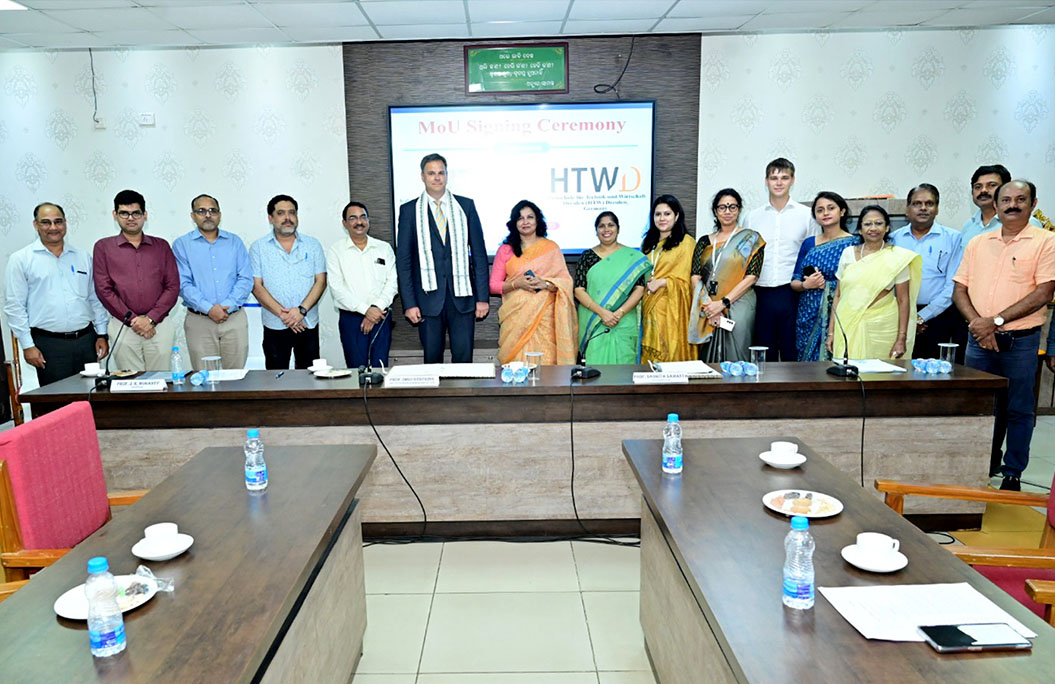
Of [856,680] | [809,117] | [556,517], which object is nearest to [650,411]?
[556,517]

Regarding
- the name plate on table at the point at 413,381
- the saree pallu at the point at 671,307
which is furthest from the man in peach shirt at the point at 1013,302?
the name plate on table at the point at 413,381

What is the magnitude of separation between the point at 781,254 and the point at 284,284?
3.08 m

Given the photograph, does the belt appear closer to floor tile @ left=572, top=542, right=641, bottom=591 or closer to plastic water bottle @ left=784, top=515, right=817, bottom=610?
floor tile @ left=572, top=542, right=641, bottom=591

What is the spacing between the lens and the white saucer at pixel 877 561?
4.32ft

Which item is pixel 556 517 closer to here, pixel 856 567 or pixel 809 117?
pixel 856 567

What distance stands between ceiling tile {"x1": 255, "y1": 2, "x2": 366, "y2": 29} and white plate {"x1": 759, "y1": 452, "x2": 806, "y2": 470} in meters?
3.63

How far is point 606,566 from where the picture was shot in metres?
2.69

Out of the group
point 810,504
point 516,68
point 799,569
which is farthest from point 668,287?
point 799,569

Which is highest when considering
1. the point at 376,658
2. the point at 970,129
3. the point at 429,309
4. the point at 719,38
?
the point at 719,38

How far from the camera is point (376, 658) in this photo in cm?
213

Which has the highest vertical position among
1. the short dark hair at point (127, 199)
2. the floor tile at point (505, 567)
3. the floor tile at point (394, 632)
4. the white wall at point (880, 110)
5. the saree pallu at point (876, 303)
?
the white wall at point (880, 110)

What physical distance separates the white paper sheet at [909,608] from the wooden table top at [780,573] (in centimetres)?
2

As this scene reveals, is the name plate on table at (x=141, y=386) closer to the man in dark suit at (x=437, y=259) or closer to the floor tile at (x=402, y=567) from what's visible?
the floor tile at (x=402, y=567)

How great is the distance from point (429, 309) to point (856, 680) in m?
3.43
